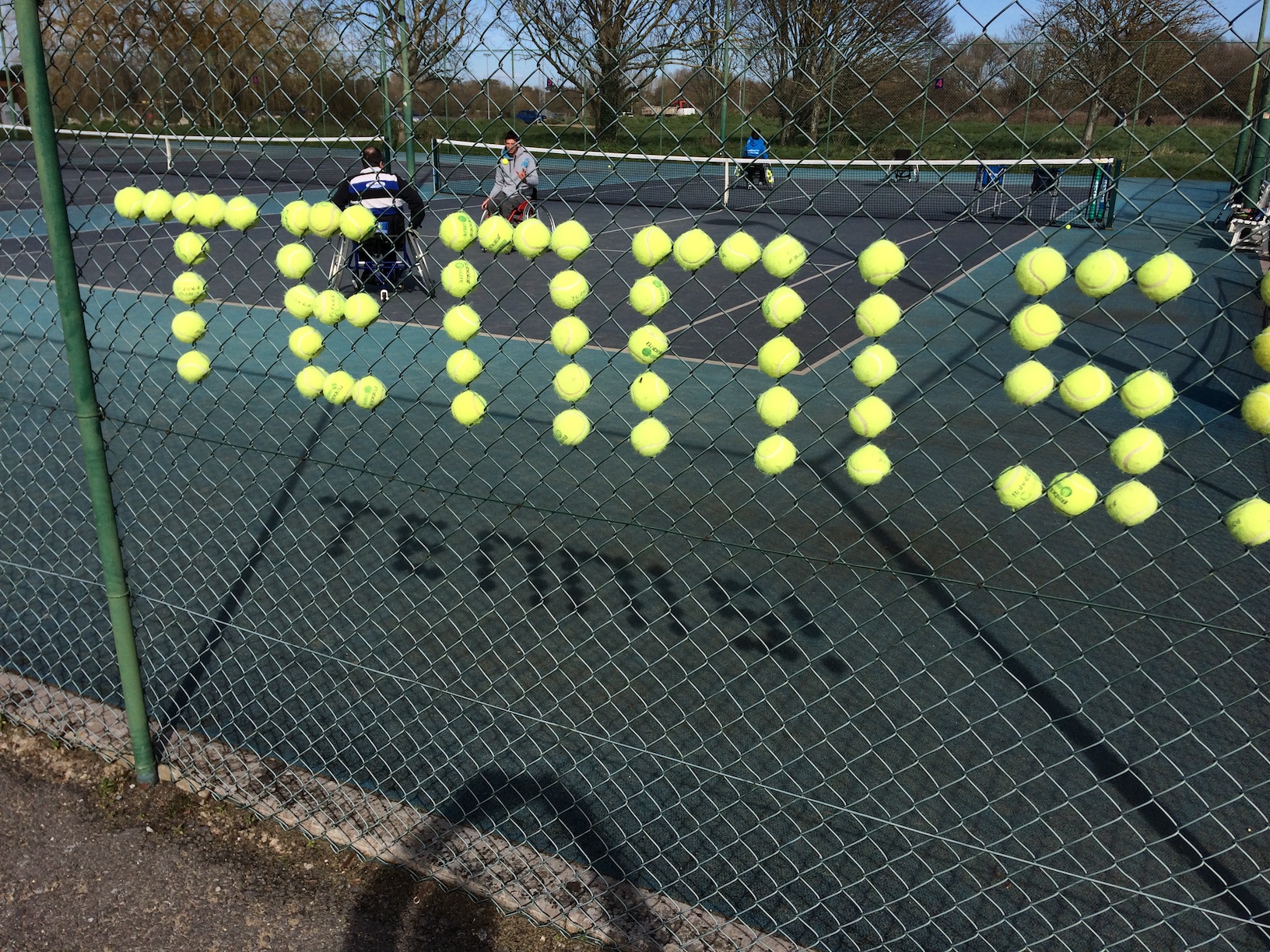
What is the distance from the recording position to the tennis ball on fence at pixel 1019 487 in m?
2.28

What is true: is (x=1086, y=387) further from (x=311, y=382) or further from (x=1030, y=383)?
(x=311, y=382)

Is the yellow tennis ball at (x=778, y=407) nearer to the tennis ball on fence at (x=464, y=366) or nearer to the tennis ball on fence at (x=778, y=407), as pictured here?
the tennis ball on fence at (x=778, y=407)

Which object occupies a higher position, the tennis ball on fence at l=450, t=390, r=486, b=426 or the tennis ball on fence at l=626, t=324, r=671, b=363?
the tennis ball on fence at l=626, t=324, r=671, b=363

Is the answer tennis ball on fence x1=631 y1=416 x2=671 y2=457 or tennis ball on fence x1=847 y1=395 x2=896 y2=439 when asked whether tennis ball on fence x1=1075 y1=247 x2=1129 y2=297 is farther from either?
tennis ball on fence x1=631 y1=416 x2=671 y2=457

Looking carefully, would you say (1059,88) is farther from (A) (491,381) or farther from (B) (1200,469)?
(A) (491,381)

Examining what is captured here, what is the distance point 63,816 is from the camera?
3293mm

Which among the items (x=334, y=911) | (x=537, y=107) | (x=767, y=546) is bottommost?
(x=334, y=911)

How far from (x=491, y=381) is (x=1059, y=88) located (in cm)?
571

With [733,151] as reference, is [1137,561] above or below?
below

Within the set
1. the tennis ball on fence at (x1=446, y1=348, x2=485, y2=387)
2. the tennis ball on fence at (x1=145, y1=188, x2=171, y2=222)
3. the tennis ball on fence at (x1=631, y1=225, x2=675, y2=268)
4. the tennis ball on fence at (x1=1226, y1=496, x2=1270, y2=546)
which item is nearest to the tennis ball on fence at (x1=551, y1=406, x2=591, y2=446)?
the tennis ball on fence at (x1=446, y1=348, x2=485, y2=387)

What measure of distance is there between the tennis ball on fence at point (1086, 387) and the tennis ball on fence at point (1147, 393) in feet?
0.25

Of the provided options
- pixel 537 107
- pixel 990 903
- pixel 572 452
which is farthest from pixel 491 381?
pixel 990 903

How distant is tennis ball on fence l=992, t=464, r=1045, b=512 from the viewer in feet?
7.49

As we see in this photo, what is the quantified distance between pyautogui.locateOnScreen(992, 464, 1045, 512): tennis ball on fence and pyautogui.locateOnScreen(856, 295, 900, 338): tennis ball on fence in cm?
45
